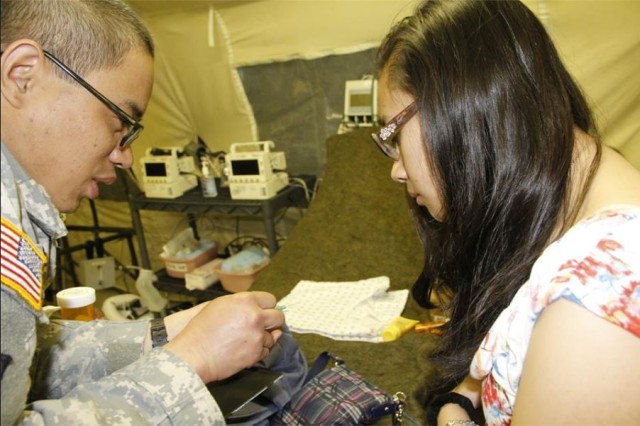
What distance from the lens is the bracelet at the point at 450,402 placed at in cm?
98

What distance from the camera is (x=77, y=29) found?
72cm

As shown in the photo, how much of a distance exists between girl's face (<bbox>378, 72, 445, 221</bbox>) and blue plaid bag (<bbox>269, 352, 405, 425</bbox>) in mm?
495

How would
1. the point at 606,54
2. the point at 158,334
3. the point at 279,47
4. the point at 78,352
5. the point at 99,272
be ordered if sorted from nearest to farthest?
the point at 78,352 < the point at 158,334 < the point at 606,54 < the point at 279,47 < the point at 99,272

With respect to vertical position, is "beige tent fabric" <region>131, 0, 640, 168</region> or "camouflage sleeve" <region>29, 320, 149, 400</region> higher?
"beige tent fabric" <region>131, 0, 640, 168</region>

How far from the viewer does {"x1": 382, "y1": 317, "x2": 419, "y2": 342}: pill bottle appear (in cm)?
151

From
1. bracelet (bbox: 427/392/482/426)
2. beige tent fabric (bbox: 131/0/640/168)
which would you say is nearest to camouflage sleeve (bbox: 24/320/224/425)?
bracelet (bbox: 427/392/482/426)

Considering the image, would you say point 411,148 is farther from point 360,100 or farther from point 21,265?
point 360,100

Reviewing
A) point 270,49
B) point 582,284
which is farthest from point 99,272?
point 582,284

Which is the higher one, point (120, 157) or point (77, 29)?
point (77, 29)

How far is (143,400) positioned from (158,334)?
0.41 m

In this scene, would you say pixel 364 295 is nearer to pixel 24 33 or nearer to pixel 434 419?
pixel 434 419

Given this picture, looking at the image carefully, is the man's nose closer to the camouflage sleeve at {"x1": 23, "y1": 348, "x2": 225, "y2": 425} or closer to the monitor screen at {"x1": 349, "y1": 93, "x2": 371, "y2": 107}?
the camouflage sleeve at {"x1": 23, "y1": 348, "x2": 225, "y2": 425}

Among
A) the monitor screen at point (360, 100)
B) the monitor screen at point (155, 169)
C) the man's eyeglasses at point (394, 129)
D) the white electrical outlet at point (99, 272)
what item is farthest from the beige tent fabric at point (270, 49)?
the man's eyeglasses at point (394, 129)

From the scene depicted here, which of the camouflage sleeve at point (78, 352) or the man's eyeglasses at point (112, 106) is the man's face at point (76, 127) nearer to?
the man's eyeglasses at point (112, 106)
